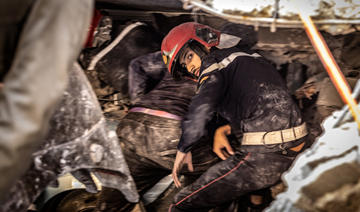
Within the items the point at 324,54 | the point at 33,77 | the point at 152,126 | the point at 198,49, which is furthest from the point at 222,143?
the point at 33,77

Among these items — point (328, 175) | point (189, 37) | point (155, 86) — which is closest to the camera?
point (328, 175)

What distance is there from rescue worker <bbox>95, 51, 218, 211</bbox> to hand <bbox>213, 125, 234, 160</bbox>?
31 mm

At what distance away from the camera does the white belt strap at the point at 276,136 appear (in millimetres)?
1115

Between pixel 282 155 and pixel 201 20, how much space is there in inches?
28.0

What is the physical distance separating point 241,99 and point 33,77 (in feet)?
2.80

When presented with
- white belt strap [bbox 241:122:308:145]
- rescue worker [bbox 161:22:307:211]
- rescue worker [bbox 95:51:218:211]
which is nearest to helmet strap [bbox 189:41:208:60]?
rescue worker [bbox 161:22:307:211]

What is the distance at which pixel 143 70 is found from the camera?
1.26 metres

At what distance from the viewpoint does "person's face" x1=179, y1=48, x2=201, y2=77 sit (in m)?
1.19

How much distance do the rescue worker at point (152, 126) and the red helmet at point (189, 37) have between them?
0.08 metres

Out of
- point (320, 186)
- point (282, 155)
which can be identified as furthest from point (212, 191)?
point (320, 186)

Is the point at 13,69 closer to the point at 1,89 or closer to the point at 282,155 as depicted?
the point at 1,89

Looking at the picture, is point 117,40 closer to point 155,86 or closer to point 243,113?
point 155,86

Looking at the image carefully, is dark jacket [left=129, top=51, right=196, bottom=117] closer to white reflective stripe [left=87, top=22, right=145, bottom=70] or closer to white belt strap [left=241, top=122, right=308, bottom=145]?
white reflective stripe [left=87, top=22, right=145, bottom=70]

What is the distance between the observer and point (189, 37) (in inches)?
46.4
